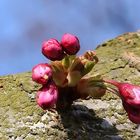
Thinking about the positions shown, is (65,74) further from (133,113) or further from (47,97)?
(133,113)

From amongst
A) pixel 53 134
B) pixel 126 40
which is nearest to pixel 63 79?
pixel 53 134

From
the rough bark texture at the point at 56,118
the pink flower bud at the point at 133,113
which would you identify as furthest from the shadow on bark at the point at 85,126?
the pink flower bud at the point at 133,113

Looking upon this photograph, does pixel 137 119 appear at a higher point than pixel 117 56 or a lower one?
lower

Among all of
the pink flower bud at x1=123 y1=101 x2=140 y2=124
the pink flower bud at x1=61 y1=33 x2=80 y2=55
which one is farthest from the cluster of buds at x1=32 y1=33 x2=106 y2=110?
the pink flower bud at x1=123 y1=101 x2=140 y2=124

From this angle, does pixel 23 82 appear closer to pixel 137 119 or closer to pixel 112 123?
pixel 112 123

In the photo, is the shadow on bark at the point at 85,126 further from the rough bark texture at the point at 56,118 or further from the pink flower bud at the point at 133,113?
the pink flower bud at the point at 133,113

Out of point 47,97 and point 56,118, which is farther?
point 56,118

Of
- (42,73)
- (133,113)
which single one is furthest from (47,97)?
(133,113)

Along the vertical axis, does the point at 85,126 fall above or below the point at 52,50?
below
